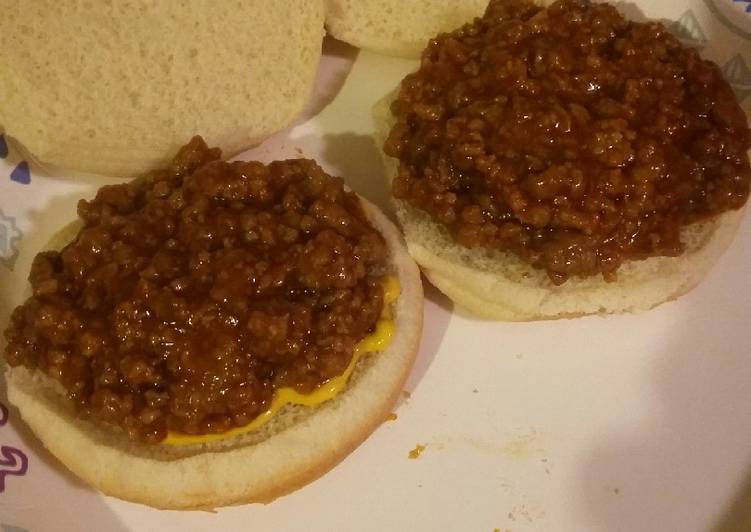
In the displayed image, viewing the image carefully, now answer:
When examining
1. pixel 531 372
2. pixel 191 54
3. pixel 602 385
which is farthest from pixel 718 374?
pixel 191 54

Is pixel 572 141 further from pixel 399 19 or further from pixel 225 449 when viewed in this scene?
pixel 225 449

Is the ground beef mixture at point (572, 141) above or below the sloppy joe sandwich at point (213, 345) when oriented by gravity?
above

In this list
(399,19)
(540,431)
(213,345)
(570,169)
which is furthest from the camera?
(399,19)

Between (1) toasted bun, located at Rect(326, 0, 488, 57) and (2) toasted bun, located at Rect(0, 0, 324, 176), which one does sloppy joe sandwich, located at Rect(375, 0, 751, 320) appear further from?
(2) toasted bun, located at Rect(0, 0, 324, 176)

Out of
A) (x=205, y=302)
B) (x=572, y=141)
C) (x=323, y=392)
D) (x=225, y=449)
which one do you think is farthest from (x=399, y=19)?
(x=225, y=449)

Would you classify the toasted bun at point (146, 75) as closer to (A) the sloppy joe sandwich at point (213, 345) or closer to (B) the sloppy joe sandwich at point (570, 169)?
(A) the sloppy joe sandwich at point (213, 345)

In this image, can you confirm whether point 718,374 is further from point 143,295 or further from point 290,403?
point 143,295

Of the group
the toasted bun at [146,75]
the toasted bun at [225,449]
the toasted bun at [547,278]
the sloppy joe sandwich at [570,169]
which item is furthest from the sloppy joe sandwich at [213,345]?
the toasted bun at [146,75]
